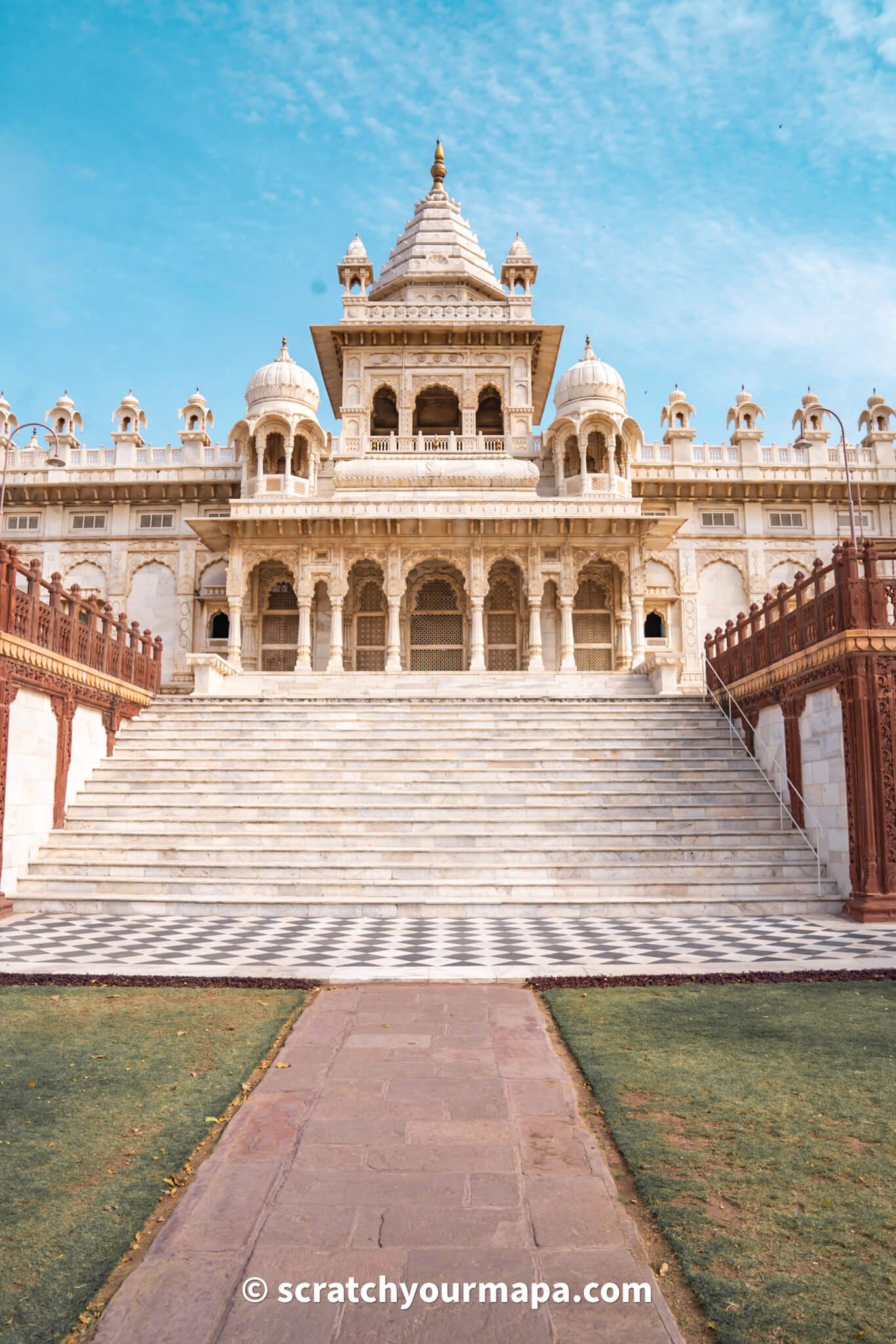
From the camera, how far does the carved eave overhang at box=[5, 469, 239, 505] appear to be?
29.7 meters

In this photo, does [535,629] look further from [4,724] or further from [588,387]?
[4,724]

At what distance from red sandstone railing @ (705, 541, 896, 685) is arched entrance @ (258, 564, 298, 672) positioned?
47.7 feet

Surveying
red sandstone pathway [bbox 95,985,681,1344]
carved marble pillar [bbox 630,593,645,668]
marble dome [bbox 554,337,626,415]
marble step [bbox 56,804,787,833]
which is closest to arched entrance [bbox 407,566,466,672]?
carved marble pillar [bbox 630,593,645,668]

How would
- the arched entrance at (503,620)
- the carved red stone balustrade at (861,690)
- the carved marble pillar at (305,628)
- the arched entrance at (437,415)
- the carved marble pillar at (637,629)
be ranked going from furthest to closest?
the arched entrance at (437,415) < the arched entrance at (503,620) < the carved marble pillar at (637,629) < the carved marble pillar at (305,628) < the carved red stone balustrade at (861,690)

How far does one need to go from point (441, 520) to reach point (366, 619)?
4630 millimetres

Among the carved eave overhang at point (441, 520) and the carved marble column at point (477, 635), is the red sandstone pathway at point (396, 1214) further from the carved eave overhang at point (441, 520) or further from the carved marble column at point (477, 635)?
the carved eave overhang at point (441, 520)

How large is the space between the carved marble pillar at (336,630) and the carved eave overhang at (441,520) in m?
1.64

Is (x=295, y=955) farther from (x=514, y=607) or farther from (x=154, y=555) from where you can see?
(x=154, y=555)

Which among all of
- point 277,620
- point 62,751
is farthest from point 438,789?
point 277,620

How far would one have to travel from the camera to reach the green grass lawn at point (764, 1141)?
254cm

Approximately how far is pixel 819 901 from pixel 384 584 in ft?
51.4

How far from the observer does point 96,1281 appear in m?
2.62

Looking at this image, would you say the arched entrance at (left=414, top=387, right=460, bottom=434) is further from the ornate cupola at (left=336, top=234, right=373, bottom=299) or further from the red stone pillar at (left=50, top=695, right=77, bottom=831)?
the red stone pillar at (left=50, top=695, right=77, bottom=831)

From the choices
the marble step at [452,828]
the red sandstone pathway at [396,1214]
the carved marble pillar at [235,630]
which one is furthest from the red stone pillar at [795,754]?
the carved marble pillar at [235,630]
